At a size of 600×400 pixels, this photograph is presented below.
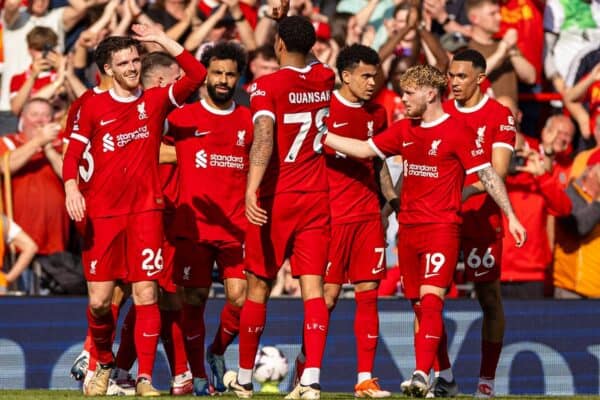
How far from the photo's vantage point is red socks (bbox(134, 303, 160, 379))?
11.6 metres

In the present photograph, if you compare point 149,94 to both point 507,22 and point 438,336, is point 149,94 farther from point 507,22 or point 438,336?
point 507,22

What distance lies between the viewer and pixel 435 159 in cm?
1170

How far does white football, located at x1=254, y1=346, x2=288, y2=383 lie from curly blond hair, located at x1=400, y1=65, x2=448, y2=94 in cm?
351

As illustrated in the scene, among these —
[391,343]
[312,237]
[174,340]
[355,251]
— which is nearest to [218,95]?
[355,251]

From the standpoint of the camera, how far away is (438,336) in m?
11.4

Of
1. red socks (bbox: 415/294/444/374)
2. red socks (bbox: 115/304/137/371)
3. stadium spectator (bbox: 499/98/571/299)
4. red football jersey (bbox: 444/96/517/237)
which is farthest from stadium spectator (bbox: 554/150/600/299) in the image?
red socks (bbox: 115/304/137/371)

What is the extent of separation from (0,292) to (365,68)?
192 inches

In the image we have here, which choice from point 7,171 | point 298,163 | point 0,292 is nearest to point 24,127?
point 7,171

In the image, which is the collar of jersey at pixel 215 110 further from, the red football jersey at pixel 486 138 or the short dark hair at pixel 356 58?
the red football jersey at pixel 486 138

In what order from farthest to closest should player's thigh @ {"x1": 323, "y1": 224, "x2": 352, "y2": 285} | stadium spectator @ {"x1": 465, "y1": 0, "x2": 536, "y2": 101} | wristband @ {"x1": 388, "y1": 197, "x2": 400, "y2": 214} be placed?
stadium spectator @ {"x1": 465, "y1": 0, "x2": 536, "y2": 101} < player's thigh @ {"x1": 323, "y1": 224, "x2": 352, "y2": 285} < wristband @ {"x1": 388, "y1": 197, "x2": 400, "y2": 214}

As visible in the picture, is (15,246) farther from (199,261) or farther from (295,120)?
(295,120)

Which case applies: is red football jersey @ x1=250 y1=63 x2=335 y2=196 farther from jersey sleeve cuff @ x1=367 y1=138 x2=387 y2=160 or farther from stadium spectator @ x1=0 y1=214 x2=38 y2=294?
stadium spectator @ x1=0 y1=214 x2=38 y2=294

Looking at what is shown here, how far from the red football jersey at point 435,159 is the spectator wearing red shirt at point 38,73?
5.67 meters

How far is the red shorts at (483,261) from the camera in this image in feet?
41.1
